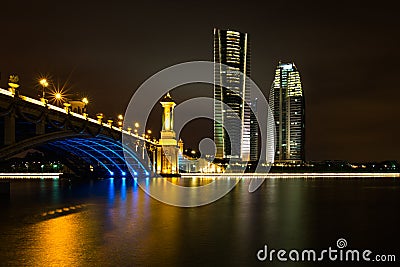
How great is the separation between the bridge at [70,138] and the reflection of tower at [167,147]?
7.72 ft

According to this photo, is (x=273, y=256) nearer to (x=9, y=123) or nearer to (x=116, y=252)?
(x=116, y=252)

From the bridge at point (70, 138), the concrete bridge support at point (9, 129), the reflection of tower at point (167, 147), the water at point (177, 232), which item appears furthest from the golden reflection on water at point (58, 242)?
the reflection of tower at point (167, 147)

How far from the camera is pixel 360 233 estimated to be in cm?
1970

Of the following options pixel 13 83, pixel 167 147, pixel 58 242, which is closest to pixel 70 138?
pixel 13 83

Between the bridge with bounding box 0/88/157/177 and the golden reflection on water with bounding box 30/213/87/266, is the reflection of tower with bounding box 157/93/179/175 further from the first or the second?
the golden reflection on water with bounding box 30/213/87/266

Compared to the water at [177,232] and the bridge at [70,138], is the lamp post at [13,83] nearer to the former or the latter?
the bridge at [70,138]

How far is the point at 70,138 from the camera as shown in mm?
44156

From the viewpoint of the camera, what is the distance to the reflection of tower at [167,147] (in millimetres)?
95438

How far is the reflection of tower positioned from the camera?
95.4m

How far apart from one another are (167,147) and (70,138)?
53035 millimetres

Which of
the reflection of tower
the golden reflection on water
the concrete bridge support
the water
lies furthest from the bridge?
the golden reflection on water

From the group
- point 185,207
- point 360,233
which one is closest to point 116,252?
point 360,233

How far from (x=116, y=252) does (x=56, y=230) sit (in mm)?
5443

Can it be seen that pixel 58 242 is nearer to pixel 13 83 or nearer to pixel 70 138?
pixel 13 83
